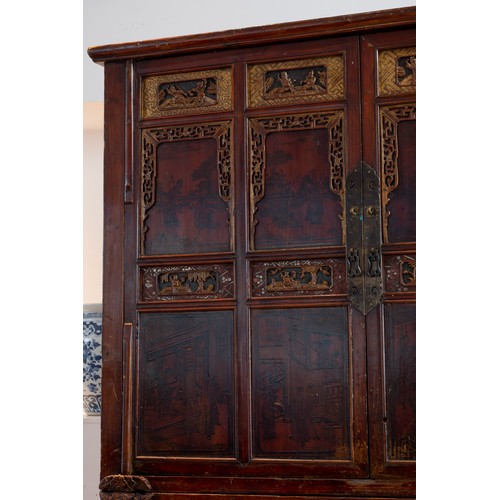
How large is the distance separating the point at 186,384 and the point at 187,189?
0.72 m

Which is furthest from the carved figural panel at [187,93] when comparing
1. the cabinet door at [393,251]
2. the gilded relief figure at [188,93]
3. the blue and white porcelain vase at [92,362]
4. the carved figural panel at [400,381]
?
the blue and white porcelain vase at [92,362]

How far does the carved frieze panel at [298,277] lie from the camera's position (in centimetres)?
271

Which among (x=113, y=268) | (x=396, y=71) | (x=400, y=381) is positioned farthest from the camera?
(x=113, y=268)

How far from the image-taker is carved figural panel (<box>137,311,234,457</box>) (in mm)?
2816

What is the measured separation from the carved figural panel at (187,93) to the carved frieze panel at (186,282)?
23.3 inches

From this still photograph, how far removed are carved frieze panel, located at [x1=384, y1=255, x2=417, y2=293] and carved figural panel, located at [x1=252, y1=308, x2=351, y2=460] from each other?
0.19m

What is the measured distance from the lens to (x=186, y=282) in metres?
2.88

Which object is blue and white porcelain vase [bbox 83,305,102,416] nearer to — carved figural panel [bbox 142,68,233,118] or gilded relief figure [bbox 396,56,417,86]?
carved figural panel [bbox 142,68,233,118]

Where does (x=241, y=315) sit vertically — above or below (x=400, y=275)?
below

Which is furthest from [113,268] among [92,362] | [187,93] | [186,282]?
[92,362]

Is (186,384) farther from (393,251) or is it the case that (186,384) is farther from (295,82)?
(295,82)

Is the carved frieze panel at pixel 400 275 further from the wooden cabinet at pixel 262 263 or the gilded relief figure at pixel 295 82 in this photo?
the gilded relief figure at pixel 295 82

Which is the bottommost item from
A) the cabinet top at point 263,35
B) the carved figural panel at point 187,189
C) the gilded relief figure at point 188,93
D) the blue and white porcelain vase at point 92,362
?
the blue and white porcelain vase at point 92,362
